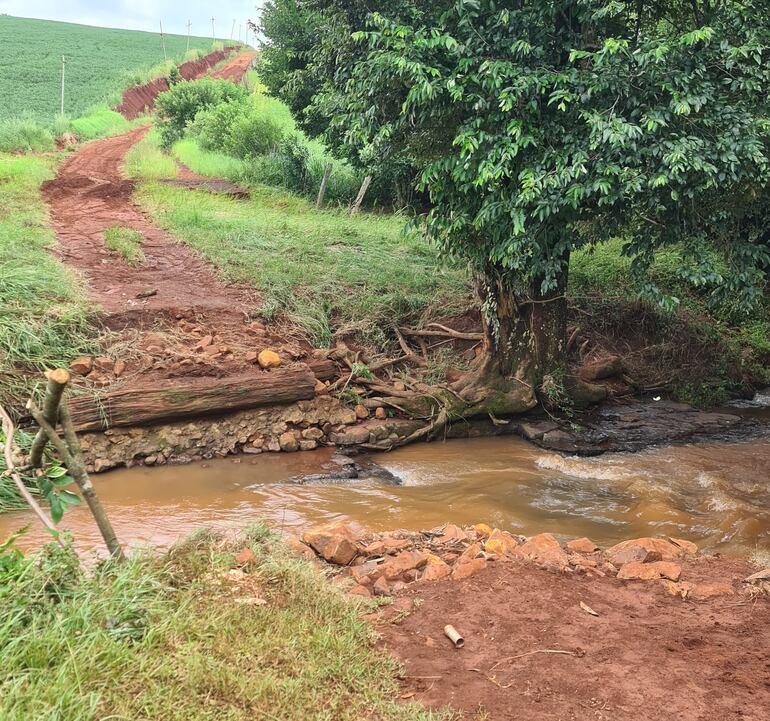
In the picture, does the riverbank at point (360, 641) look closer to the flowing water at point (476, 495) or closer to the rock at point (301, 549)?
the rock at point (301, 549)

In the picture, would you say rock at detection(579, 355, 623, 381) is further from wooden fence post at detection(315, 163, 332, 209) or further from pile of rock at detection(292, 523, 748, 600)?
wooden fence post at detection(315, 163, 332, 209)

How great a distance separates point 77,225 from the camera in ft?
39.9

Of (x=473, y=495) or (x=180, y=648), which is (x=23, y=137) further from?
(x=180, y=648)

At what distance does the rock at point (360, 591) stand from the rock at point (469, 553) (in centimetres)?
72

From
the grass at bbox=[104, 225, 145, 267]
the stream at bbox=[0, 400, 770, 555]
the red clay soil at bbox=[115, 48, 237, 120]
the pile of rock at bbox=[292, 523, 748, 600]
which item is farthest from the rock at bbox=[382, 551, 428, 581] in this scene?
the red clay soil at bbox=[115, 48, 237, 120]

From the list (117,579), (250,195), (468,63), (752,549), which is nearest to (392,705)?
(117,579)

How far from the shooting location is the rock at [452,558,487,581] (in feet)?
13.1

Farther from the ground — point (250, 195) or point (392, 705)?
point (250, 195)

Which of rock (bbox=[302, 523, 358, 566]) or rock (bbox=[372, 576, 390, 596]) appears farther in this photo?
rock (bbox=[302, 523, 358, 566])

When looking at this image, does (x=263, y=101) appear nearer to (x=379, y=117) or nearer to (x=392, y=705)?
(x=379, y=117)

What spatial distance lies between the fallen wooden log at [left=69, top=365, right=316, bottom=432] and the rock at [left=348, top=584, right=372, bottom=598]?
409 centimetres

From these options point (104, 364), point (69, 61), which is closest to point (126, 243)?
point (104, 364)

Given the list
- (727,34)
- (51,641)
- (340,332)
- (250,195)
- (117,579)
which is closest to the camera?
(51,641)

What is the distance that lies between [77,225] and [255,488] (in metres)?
7.83
